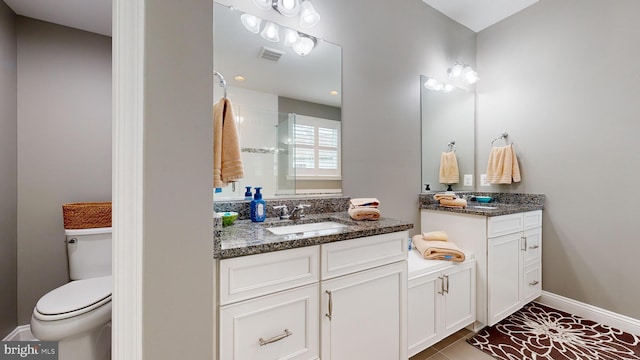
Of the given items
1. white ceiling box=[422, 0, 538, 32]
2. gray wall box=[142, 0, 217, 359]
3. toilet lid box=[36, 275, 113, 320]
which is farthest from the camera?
white ceiling box=[422, 0, 538, 32]

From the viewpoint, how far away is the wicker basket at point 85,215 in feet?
5.36

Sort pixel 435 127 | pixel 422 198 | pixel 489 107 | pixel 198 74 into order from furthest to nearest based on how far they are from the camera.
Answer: pixel 489 107
pixel 435 127
pixel 422 198
pixel 198 74

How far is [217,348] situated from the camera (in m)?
0.88

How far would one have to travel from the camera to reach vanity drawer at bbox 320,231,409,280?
1128 mm

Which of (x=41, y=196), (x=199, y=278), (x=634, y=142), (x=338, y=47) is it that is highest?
(x=338, y=47)

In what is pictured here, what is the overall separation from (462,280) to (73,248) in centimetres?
259

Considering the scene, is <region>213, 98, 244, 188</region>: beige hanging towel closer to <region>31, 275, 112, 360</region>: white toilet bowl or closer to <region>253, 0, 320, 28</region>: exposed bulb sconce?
<region>253, 0, 320, 28</region>: exposed bulb sconce

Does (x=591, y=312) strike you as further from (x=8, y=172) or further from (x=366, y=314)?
(x=8, y=172)

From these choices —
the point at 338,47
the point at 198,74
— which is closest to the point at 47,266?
the point at 198,74

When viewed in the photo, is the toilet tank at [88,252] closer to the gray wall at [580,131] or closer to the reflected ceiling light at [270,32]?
the reflected ceiling light at [270,32]

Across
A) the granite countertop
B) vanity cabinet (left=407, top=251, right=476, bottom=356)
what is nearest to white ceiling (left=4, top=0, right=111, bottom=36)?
the granite countertop

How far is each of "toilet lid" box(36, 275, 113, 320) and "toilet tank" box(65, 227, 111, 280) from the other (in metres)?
0.12

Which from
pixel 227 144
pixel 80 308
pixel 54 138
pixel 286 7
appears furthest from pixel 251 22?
pixel 80 308

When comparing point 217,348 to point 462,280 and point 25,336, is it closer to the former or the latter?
point 462,280
